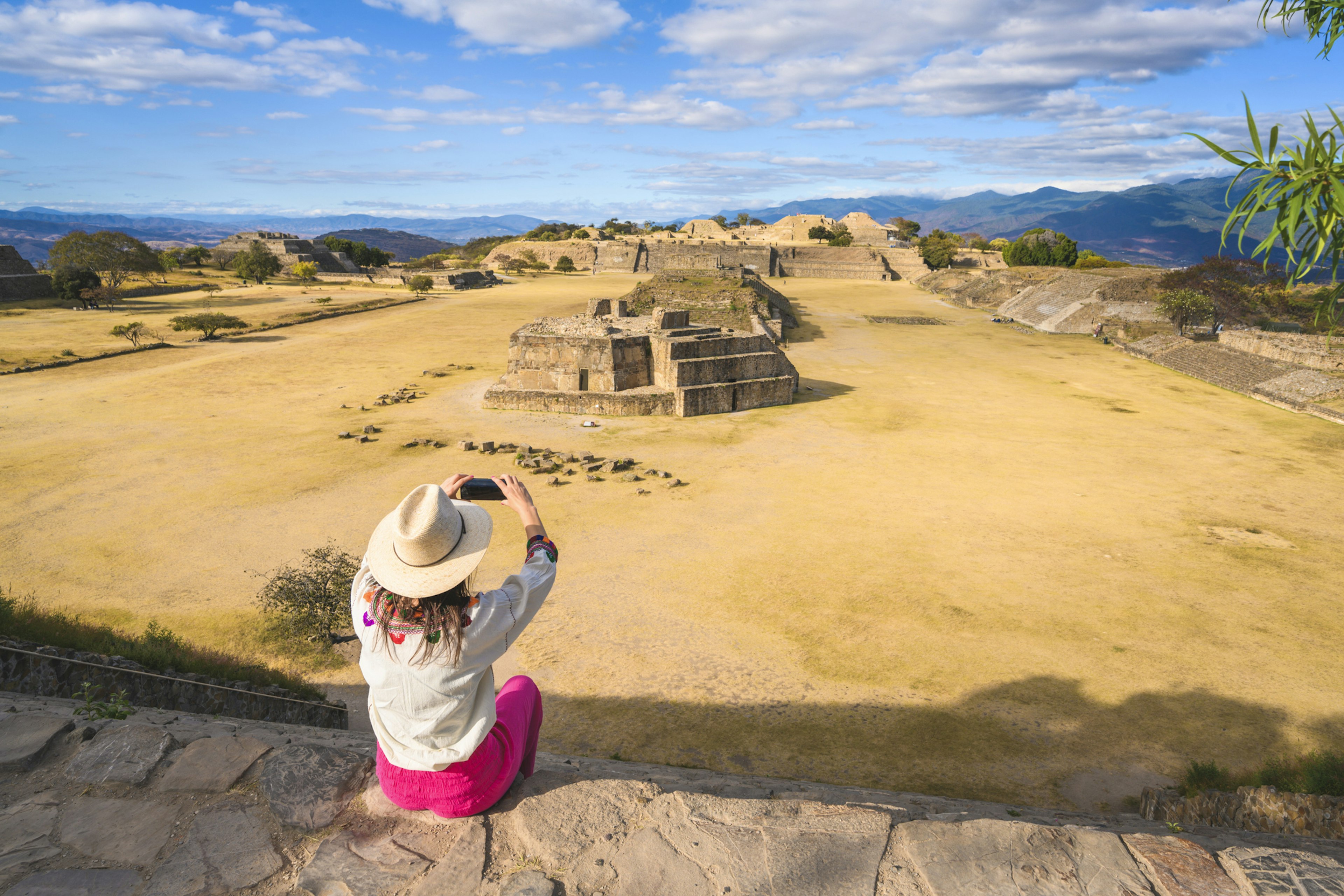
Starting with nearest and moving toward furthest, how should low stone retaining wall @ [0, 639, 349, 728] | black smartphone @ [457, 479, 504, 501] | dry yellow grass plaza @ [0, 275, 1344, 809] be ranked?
black smartphone @ [457, 479, 504, 501]
low stone retaining wall @ [0, 639, 349, 728]
dry yellow grass plaza @ [0, 275, 1344, 809]

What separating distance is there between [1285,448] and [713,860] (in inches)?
767

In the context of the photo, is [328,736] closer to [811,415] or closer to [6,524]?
[6,524]

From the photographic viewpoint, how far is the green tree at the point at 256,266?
156ft

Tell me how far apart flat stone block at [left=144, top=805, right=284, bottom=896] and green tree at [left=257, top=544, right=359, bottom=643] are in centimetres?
447

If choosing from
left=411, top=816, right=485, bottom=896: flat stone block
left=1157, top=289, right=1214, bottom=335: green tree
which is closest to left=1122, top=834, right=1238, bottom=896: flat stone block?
left=411, top=816, right=485, bottom=896: flat stone block

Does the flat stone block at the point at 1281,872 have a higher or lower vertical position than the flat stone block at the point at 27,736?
lower

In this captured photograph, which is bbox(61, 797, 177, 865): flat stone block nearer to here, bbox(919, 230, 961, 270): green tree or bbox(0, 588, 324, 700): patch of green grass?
bbox(0, 588, 324, 700): patch of green grass

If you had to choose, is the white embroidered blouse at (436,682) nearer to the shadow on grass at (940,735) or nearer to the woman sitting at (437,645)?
the woman sitting at (437,645)

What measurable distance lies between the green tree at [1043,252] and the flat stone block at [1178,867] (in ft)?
193

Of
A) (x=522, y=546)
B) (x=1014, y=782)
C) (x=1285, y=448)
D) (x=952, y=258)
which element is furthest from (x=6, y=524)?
(x=952, y=258)

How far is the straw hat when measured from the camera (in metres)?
2.57

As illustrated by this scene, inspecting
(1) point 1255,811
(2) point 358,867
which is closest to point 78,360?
(2) point 358,867

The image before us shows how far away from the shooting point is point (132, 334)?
2514cm

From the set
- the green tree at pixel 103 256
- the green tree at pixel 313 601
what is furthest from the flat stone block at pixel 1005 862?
the green tree at pixel 103 256
